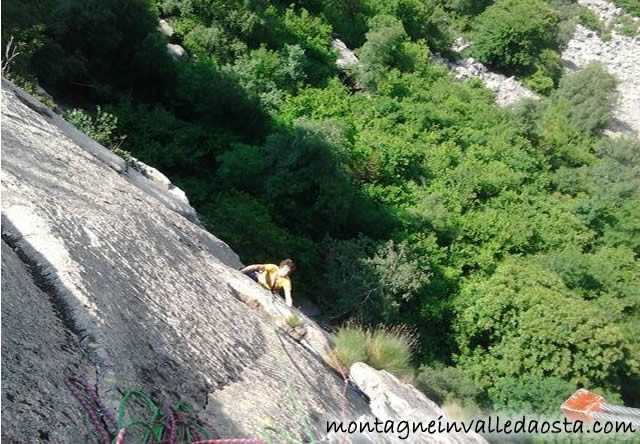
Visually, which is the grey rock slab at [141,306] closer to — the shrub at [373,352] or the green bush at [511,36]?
the shrub at [373,352]

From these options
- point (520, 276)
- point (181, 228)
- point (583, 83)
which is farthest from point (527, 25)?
point (181, 228)

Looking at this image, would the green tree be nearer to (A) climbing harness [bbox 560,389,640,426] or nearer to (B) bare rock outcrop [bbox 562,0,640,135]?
(A) climbing harness [bbox 560,389,640,426]

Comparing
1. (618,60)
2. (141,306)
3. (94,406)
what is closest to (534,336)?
(141,306)

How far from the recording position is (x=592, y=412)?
10891 mm

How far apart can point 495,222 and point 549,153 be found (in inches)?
277

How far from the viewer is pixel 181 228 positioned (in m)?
6.93

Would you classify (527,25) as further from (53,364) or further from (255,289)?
(53,364)

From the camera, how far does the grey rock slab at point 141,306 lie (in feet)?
12.3

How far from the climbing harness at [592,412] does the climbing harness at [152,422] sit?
840 cm

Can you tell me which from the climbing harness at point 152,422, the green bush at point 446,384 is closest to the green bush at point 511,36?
the green bush at point 446,384

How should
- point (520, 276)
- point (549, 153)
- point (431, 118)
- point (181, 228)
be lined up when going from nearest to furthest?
1. point (181, 228)
2. point (520, 276)
3. point (431, 118)
4. point (549, 153)

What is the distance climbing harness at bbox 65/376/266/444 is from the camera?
3193mm

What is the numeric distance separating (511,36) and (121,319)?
28.4 meters

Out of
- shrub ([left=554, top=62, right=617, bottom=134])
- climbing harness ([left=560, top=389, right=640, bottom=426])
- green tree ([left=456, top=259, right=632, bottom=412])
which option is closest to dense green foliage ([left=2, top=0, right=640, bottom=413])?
green tree ([left=456, top=259, right=632, bottom=412])
